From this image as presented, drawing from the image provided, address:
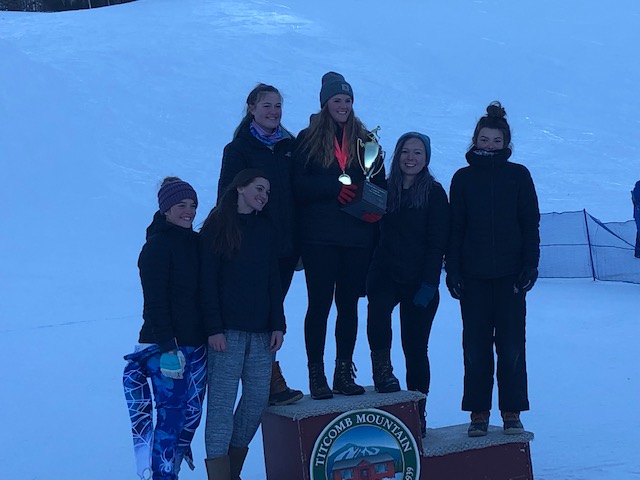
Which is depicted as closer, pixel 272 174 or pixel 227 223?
pixel 227 223

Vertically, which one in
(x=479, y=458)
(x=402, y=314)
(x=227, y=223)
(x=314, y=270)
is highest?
(x=227, y=223)

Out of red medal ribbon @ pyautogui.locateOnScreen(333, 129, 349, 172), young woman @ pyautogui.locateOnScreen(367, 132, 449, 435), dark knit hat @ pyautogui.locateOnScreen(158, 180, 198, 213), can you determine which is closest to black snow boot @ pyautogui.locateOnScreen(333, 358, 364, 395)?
young woman @ pyautogui.locateOnScreen(367, 132, 449, 435)

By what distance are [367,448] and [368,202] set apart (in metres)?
1.09

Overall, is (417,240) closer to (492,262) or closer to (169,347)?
(492,262)

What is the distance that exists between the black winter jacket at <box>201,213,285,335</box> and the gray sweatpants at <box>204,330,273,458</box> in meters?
0.07

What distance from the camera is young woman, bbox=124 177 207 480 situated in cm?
383

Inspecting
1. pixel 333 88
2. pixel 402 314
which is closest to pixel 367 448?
pixel 402 314

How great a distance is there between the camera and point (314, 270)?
4152 mm

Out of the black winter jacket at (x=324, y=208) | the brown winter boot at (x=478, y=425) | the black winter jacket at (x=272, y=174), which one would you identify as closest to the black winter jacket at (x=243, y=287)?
the black winter jacket at (x=272, y=174)

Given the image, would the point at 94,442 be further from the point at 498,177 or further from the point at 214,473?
Answer: the point at 498,177

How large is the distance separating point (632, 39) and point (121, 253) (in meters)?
18.3

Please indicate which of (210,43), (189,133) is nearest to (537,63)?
(210,43)

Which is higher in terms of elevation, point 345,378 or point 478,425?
point 345,378

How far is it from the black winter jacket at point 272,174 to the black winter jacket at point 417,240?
0.48 meters
